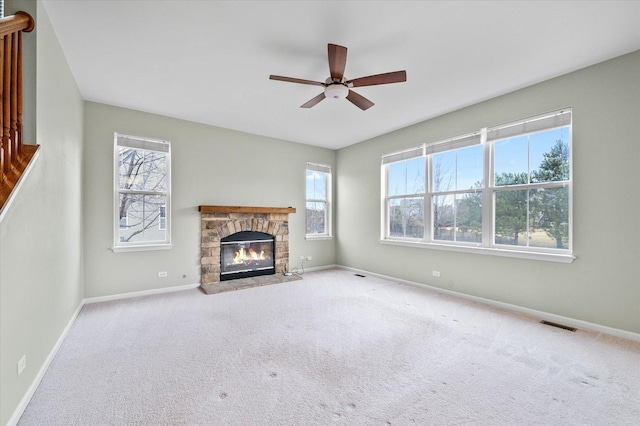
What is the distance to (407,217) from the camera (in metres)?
5.10

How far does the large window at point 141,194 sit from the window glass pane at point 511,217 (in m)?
5.02

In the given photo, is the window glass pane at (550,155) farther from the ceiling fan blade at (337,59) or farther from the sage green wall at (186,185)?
the sage green wall at (186,185)

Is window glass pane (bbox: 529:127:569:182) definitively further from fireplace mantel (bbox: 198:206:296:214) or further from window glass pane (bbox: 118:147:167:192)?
window glass pane (bbox: 118:147:167:192)

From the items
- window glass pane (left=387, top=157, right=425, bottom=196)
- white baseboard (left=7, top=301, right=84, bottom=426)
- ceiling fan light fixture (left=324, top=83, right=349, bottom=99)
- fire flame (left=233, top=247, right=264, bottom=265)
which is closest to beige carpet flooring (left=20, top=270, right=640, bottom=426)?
white baseboard (left=7, top=301, right=84, bottom=426)

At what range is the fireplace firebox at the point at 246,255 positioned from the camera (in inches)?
199

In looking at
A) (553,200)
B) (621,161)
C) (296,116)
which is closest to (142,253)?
(296,116)

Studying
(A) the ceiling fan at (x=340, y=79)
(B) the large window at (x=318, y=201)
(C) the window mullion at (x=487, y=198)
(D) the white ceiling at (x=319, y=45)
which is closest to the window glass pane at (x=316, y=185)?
(B) the large window at (x=318, y=201)

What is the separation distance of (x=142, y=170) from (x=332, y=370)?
13.5 ft

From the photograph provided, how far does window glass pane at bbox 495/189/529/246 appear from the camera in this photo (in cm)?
358

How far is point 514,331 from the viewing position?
2.96 metres

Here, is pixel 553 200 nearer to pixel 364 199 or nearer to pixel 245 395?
pixel 364 199

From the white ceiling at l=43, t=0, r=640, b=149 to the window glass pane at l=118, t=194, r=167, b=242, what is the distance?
4.71 feet

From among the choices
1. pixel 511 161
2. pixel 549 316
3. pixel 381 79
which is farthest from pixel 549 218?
pixel 381 79

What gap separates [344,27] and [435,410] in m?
3.02
